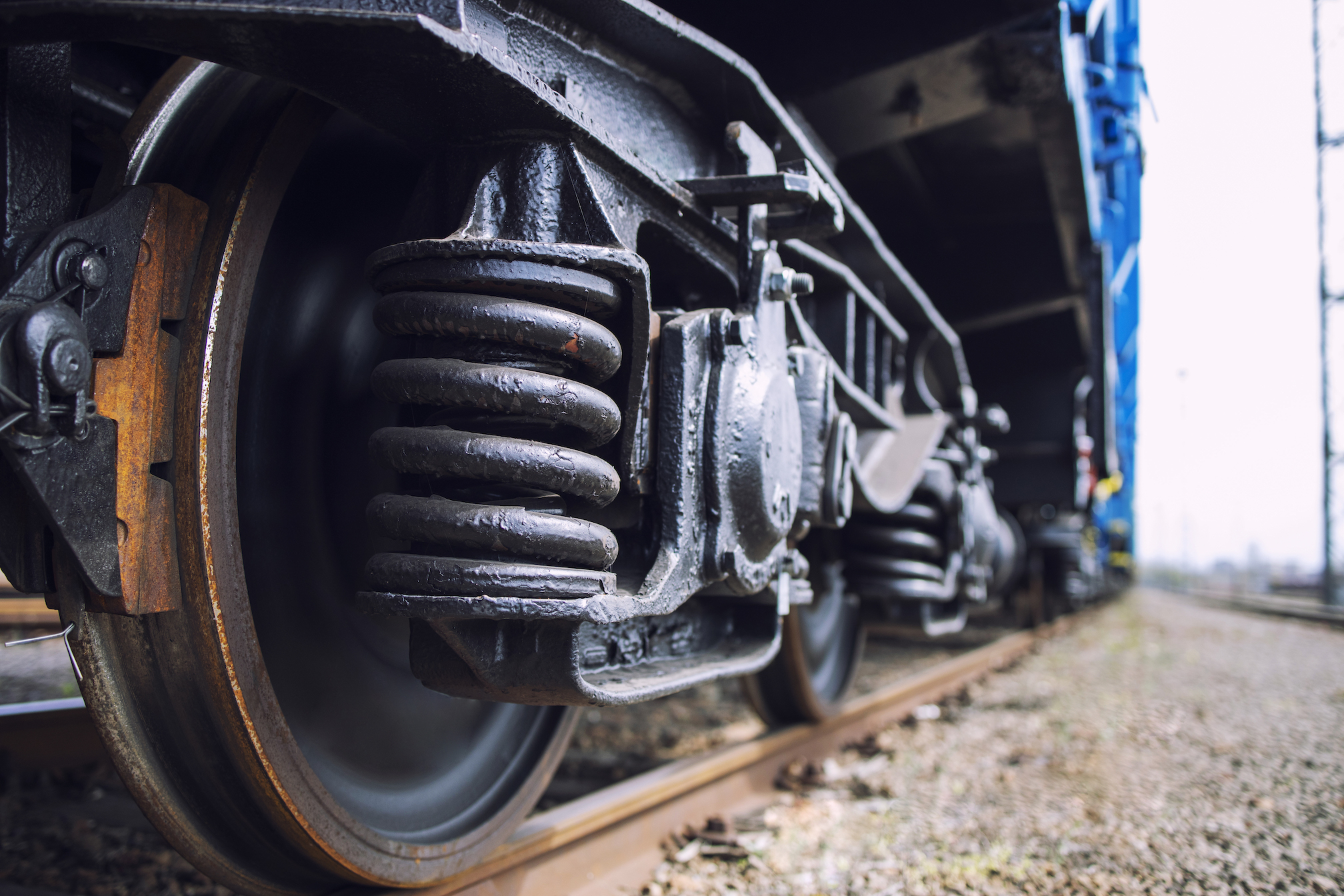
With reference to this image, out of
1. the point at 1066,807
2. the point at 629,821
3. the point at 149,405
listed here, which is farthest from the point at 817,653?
the point at 149,405

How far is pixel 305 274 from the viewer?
138cm

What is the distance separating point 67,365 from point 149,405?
0.46 feet

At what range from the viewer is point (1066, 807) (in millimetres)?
2283

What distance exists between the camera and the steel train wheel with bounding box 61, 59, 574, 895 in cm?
108

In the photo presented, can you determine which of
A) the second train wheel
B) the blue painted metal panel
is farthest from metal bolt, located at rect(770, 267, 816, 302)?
the blue painted metal panel

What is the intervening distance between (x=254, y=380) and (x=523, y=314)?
0.50 m

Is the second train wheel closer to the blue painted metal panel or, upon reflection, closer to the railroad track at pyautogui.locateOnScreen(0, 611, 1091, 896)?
the railroad track at pyautogui.locateOnScreen(0, 611, 1091, 896)

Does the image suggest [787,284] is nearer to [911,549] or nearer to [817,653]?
[911,549]

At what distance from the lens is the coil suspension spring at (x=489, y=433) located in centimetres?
104

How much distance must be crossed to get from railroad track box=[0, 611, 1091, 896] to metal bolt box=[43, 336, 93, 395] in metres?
0.89

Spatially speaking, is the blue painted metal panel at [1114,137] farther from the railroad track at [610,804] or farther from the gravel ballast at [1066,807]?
the railroad track at [610,804]

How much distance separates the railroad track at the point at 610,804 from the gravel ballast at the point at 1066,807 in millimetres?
78

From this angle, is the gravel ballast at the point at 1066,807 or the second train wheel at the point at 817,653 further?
the second train wheel at the point at 817,653

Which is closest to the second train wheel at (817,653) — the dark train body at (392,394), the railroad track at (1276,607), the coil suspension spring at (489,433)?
the dark train body at (392,394)
